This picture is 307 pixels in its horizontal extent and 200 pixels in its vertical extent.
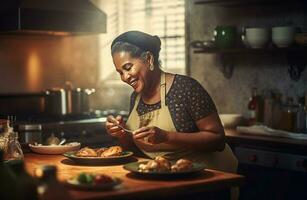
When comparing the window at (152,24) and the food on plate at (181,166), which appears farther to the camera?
the window at (152,24)

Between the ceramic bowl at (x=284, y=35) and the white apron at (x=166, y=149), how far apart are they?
4.63 feet

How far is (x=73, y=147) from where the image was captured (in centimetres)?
336

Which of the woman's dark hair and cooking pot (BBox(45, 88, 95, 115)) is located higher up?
the woman's dark hair

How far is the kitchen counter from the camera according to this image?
4.02 m

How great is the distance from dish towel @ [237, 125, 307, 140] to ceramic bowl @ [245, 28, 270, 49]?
0.63 m

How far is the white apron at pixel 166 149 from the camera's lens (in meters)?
3.30

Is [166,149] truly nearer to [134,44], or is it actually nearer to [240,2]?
[134,44]

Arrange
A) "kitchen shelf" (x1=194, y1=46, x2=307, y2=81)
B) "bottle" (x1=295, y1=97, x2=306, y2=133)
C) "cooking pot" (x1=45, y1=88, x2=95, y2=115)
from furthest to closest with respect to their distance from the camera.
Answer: "cooking pot" (x1=45, y1=88, x2=95, y2=115) → "kitchen shelf" (x1=194, y1=46, x2=307, y2=81) → "bottle" (x1=295, y1=97, x2=306, y2=133)

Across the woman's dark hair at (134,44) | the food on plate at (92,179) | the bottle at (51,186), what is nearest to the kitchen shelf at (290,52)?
the woman's dark hair at (134,44)

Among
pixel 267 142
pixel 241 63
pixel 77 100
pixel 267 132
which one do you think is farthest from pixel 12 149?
pixel 241 63

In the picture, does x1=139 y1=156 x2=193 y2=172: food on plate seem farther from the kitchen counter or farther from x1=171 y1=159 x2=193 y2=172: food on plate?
the kitchen counter

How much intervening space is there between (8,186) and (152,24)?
3.96 meters

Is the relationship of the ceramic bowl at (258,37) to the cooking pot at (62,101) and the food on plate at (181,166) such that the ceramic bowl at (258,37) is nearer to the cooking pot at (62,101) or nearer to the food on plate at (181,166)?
the cooking pot at (62,101)

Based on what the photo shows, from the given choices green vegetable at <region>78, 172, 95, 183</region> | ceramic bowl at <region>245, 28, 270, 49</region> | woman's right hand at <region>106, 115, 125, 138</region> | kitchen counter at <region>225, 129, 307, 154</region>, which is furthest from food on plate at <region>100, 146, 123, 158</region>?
ceramic bowl at <region>245, 28, 270, 49</region>
